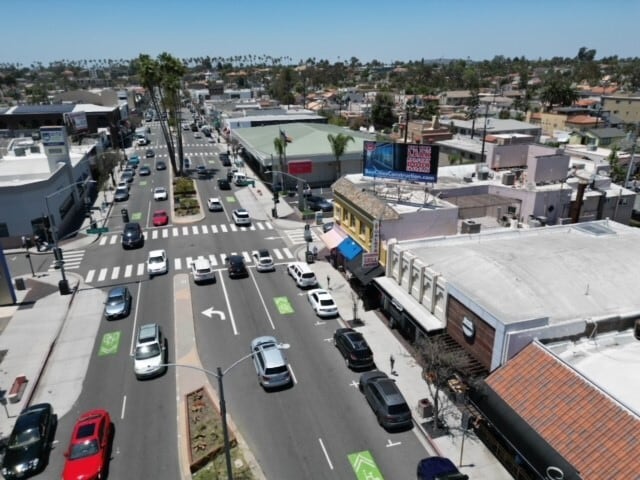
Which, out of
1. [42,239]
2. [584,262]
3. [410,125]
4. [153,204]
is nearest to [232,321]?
[584,262]

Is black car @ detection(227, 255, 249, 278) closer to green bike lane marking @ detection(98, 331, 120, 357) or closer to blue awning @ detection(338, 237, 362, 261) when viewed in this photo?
blue awning @ detection(338, 237, 362, 261)

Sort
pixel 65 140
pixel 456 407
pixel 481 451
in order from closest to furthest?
pixel 481 451 < pixel 456 407 < pixel 65 140

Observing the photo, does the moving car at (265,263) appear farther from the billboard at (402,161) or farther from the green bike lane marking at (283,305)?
the billboard at (402,161)

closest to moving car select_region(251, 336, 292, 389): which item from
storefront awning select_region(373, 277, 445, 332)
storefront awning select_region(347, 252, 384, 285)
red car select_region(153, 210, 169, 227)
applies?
storefront awning select_region(373, 277, 445, 332)

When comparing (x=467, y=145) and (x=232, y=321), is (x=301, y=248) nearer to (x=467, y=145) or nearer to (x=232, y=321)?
(x=232, y=321)

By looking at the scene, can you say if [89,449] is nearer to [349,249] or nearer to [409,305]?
[409,305]

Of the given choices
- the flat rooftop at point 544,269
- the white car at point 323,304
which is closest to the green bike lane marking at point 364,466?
the flat rooftop at point 544,269

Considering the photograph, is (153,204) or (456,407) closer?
(456,407)
